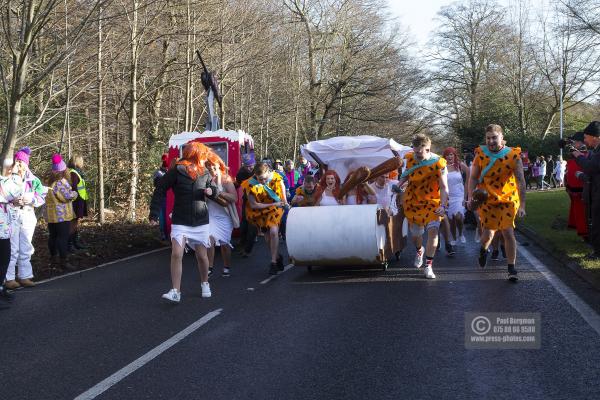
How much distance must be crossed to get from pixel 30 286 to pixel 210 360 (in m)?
5.42

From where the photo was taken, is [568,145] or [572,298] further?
[568,145]

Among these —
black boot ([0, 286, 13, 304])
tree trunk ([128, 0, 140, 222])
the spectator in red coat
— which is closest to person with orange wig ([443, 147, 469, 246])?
the spectator in red coat

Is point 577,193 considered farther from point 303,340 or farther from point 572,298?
point 303,340

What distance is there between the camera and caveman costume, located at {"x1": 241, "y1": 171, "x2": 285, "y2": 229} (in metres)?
11.0

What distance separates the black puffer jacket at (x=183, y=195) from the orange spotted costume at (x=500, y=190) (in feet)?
11.4

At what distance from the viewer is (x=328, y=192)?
1102 cm

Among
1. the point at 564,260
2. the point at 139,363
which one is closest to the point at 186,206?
the point at 139,363

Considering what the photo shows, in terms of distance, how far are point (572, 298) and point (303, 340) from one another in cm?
334

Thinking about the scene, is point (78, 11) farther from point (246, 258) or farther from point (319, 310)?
point (319, 310)

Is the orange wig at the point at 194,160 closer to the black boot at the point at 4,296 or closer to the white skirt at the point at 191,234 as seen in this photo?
the white skirt at the point at 191,234

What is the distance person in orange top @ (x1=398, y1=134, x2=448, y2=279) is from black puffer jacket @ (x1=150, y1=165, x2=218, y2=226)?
3.00 m

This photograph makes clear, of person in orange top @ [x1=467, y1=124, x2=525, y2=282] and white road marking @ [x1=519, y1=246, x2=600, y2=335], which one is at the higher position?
person in orange top @ [x1=467, y1=124, x2=525, y2=282]

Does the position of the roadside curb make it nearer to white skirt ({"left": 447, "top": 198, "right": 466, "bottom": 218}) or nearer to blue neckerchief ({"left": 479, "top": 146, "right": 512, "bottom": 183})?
white skirt ({"left": 447, "top": 198, "right": 466, "bottom": 218})

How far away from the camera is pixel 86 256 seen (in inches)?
532
